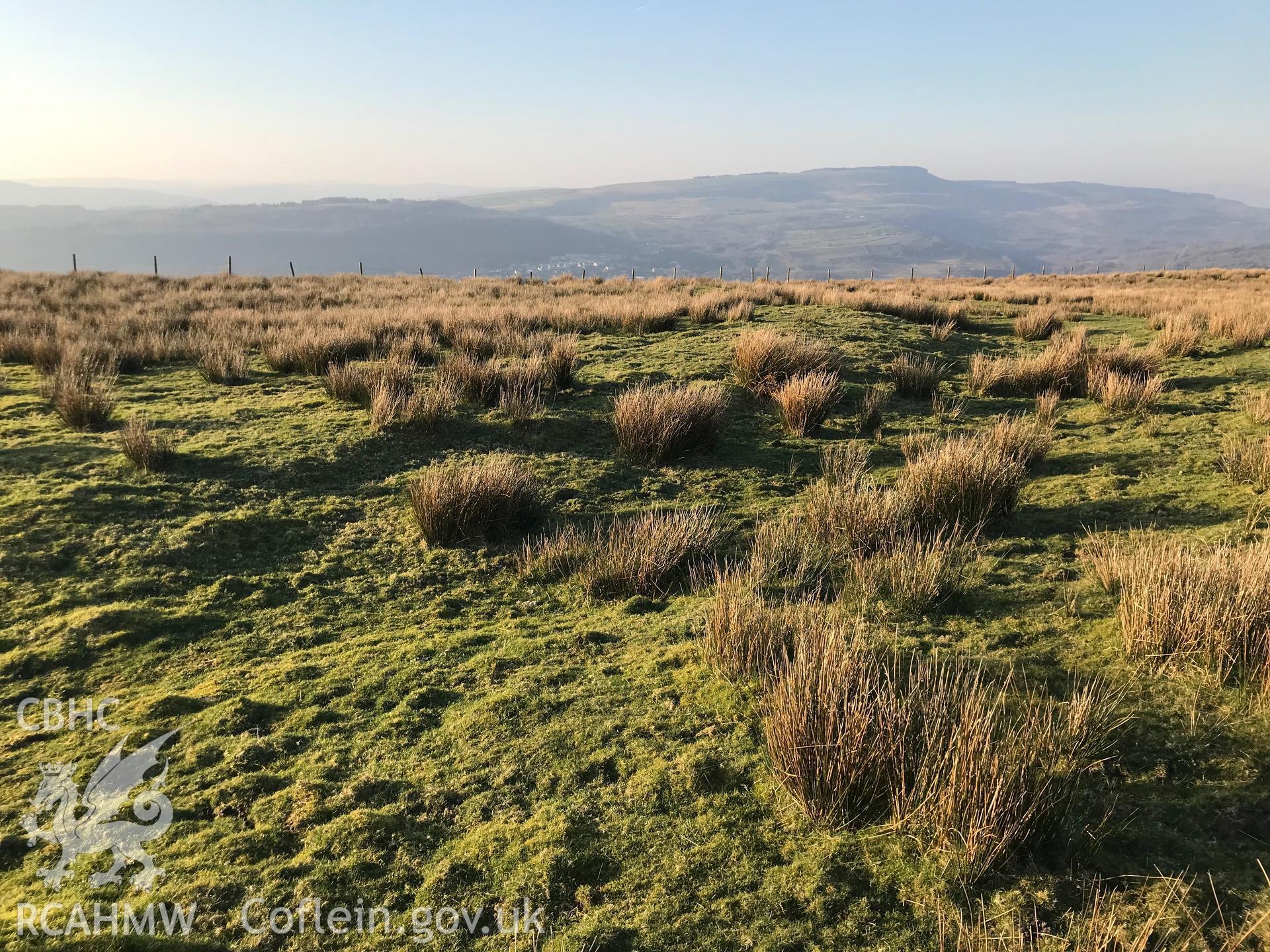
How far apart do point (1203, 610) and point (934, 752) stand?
1663 mm

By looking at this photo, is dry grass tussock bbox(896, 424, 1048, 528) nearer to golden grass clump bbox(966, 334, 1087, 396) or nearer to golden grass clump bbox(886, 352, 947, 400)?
golden grass clump bbox(886, 352, 947, 400)

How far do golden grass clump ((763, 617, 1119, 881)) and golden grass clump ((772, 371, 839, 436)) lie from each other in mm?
4761

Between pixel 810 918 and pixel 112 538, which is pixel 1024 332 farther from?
pixel 112 538

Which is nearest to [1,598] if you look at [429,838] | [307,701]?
[307,701]

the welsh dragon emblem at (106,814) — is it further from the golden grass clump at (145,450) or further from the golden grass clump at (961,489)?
the golden grass clump at (961,489)

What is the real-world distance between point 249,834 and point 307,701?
919 mm

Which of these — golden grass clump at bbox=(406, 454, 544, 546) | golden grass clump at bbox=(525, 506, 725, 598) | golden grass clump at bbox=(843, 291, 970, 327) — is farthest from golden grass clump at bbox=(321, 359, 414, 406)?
golden grass clump at bbox=(843, 291, 970, 327)

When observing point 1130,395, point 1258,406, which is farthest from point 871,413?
point 1258,406

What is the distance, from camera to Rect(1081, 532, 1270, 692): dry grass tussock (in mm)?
2820

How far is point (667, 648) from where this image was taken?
141 inches

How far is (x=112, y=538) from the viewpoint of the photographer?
4809mm

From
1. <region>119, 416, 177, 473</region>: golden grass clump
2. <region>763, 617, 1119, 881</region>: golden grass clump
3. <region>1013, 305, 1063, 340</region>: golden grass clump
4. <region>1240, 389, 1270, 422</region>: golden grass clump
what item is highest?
<region>1013, 305, 1063, 340</region>: golden grass clump

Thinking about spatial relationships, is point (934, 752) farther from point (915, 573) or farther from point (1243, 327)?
point (1243, 327)

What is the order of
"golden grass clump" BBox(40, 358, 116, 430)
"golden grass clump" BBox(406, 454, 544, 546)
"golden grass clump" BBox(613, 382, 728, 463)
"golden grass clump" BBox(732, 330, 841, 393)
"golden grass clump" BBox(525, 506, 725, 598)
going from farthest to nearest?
1. "golden grass clump" BBox(732, 330, 841, 393)
2. "golden grass clump" BBox(40, 358, 116, 430)
3. "golden grass clump" BBox(613, 382, 728, 463)
4. "golden grass clump" BBox(406, 454, 544, 546)
5. "golden grass clump" BBox(525, 506, 725, 598)
